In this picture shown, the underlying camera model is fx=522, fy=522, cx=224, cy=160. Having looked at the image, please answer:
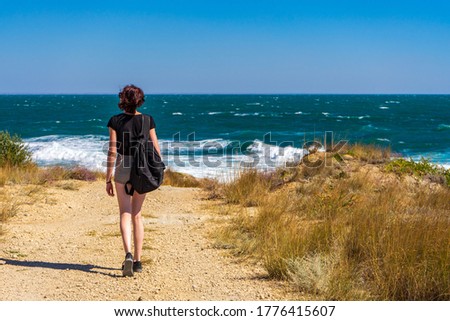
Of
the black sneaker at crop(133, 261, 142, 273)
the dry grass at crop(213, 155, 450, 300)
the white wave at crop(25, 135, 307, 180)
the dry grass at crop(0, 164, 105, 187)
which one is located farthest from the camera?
the white wave at crop(25, 135, 307, 180)

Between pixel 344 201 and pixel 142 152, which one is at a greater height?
pixel 142 152

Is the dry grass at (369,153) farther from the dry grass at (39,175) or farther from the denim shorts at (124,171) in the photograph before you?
the denim shorts at (124,171)

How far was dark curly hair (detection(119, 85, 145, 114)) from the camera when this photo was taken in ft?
16.6

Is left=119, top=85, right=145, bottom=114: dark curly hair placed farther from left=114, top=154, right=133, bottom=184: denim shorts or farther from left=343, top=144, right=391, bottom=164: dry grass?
left=343, top=144, right=391, bottom=164: dry grass

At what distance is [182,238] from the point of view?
22.7ft

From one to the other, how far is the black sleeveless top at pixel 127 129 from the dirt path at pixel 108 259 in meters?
1.30

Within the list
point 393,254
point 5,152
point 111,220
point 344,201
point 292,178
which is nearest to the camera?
point 393,254

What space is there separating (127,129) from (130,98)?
0.30 m

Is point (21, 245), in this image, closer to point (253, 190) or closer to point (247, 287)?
point (247, 287)

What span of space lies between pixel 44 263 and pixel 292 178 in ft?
19.0

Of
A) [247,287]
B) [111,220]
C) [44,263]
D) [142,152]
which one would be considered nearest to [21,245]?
[44,263]

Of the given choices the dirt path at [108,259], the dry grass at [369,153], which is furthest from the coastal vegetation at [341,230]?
the dry grass at [369,153]

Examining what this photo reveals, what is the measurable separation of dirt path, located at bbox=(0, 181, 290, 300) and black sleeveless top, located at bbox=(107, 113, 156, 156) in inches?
51.2

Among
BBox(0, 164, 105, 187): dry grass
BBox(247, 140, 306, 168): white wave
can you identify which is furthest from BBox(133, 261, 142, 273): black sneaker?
BBox(247, 140, 306, 168): white wave
